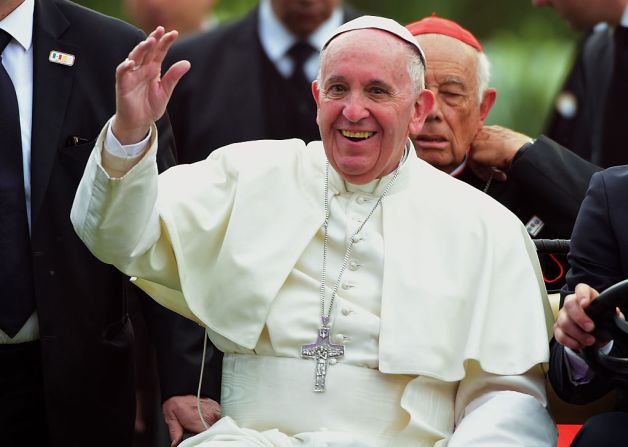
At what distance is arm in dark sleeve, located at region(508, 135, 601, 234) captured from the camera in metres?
6.06

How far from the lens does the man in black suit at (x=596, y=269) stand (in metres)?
4.62

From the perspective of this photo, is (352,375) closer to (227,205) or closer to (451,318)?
(451,318)

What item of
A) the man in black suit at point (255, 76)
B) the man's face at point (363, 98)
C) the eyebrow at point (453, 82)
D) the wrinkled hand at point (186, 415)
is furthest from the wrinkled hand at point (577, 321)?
the man in black suit at point (255, 76)

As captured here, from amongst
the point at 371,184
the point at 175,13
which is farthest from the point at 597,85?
the point at 371,184

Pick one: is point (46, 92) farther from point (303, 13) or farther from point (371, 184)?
point (303, 13)

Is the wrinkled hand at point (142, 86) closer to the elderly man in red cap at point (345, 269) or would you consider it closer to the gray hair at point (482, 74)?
the elderly man in red cap at point (345, 269)

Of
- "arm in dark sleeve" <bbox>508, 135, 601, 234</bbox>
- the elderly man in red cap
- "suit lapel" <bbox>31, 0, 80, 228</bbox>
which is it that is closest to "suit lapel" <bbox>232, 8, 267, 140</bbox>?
"arm in dark sleeve" <bbox>508, 135, 601, 234</bbox>

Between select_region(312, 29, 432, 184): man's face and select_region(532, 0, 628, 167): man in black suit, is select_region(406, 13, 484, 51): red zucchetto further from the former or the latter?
select_region(312, 29, 432, 184): man's face

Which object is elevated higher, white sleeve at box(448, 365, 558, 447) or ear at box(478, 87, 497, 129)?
ear at box(478, 87, 497, 129)

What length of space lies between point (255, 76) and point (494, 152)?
1.37 m

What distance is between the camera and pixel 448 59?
6.32 m

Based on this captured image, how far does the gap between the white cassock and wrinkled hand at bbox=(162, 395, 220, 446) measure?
0.18 m

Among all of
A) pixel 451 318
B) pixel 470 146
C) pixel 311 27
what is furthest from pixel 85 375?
pixel 311 27

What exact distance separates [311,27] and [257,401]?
254cm
